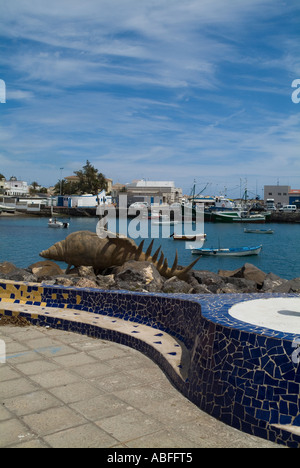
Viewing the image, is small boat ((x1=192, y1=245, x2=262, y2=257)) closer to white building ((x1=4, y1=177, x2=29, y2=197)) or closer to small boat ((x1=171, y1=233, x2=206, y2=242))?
small boat ((x1=171, y1=233, x2=206, y2=242))

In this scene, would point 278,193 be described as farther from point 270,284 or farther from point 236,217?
point 270,284

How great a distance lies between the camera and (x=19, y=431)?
13.2 feet

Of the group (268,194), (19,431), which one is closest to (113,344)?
(19,431)

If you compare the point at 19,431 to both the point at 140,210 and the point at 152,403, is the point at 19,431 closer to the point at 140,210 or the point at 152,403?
the point at 152,403

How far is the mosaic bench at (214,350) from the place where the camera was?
13.2ft

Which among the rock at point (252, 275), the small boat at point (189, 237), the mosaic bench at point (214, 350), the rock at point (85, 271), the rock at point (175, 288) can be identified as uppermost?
the mosaic bench at point (214, 350)

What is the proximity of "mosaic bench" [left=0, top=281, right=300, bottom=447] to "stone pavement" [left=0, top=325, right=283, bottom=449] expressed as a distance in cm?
16

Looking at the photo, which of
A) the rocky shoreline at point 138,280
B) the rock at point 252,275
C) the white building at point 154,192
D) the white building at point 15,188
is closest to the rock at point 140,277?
the rocky shoreline at point 138,280

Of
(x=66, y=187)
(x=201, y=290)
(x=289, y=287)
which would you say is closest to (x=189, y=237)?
(x=289, y=287)

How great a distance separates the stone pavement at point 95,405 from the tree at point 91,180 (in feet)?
377

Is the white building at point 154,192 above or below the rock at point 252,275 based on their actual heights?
above

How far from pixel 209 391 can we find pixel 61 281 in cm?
870

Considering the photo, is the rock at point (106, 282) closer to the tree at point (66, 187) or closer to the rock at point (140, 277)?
the rock at point (140, 277)

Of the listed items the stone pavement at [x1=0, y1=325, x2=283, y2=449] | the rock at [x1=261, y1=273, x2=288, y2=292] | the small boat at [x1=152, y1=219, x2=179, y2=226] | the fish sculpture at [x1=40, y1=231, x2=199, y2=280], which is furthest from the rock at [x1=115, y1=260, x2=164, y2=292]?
the small boat at [x1=152, y1=219, x2=179, y2=226]
